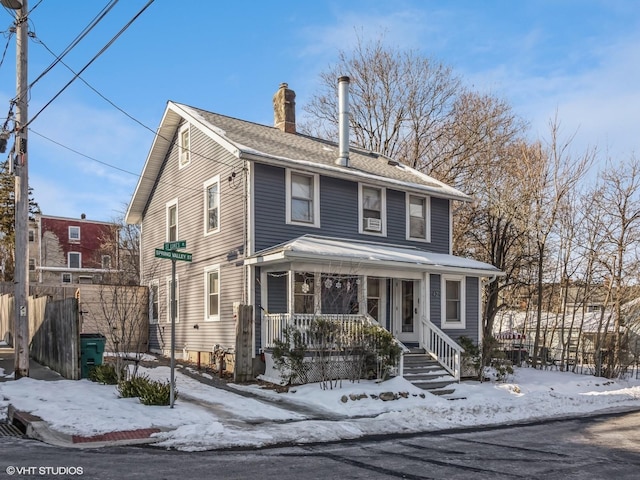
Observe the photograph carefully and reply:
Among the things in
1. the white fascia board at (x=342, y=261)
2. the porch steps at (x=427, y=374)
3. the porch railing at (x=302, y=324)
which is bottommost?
the porch steps at (x=427, y=374)

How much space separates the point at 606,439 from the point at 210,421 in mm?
6524

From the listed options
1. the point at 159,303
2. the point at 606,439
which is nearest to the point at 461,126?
the point at 159,303

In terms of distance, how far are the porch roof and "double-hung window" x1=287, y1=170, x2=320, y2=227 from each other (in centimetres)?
57

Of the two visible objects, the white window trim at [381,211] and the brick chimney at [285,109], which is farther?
the brick chimney at [285,109]

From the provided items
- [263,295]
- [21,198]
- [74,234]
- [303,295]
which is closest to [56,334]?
[21,198]

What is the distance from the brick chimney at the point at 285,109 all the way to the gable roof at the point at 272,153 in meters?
0.43

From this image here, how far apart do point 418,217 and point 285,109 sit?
6.21 metres

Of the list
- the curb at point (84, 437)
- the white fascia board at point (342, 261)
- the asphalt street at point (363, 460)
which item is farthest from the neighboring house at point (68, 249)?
the asphalt street at point (363, 460)

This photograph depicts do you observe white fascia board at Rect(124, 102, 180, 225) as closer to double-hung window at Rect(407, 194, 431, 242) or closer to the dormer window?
double-hung window at Rect(407, 194, 431, 242)

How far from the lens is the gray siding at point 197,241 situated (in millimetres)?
16188

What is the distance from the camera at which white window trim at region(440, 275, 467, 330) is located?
58.8ft

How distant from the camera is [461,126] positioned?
28.1m

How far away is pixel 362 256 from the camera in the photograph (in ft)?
48.9

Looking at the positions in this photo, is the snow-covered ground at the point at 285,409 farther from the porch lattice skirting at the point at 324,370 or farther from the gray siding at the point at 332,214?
the gray siding at the point at 332,214
